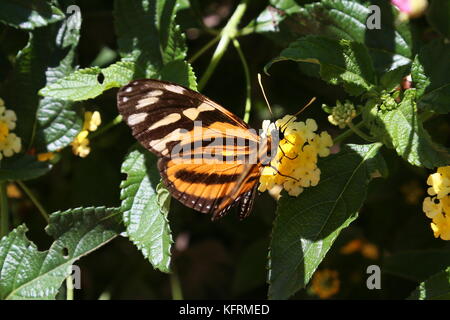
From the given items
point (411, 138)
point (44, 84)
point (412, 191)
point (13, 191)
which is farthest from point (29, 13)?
point (412, 191)

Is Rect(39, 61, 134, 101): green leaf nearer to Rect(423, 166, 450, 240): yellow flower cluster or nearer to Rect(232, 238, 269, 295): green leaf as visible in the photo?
Rect(423, 166, 450, 240): yellow flower cluster

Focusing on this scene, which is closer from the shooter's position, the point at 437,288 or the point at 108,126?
the point at 437,288

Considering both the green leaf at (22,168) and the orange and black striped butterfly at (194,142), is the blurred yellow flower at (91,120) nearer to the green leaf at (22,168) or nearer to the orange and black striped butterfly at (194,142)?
the green leaf at (22,168)

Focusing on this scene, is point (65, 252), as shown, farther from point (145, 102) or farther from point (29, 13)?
point (29, 13)

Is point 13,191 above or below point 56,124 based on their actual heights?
below

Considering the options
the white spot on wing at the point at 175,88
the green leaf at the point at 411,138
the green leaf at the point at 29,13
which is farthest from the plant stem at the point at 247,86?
the green leaf at the point at 29,13

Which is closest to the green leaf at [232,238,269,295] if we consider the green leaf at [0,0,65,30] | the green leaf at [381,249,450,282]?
the green leaf at [381,249,450,282]
